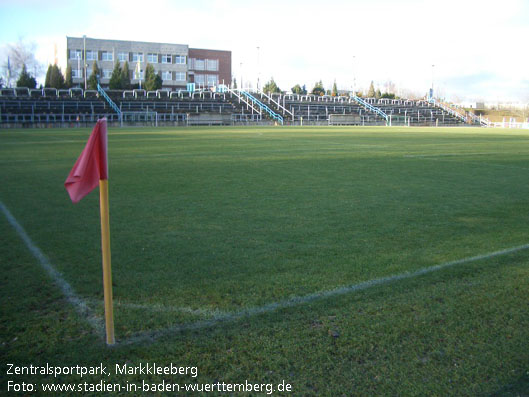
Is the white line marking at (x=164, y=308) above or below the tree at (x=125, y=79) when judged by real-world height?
below

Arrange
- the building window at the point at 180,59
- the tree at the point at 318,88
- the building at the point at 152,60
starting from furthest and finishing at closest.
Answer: the tree at the point at 318,88
the building window at the point at 180,59
the building at the point at 152,60

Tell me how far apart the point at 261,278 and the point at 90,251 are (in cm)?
226

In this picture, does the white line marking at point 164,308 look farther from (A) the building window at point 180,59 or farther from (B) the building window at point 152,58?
(A) the building window at point 180,59

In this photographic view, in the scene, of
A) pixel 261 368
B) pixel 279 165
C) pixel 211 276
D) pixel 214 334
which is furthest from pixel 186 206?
pixel 279 165

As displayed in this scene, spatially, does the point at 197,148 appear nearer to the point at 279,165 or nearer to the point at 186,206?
the point at 279,165

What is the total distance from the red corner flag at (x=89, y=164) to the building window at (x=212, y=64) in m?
94.9

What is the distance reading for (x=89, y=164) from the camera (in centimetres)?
317

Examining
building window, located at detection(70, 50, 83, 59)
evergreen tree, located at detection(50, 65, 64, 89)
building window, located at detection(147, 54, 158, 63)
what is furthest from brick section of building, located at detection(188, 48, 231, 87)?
evergreen tree, located at detection(50, 65, 64, 89)

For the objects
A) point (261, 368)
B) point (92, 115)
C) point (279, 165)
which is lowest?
point (261, 368)

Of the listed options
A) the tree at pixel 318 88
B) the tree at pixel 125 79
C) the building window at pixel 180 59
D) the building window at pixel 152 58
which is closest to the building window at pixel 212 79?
the building window at pixel 180 59

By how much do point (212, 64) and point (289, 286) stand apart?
94.9 metres

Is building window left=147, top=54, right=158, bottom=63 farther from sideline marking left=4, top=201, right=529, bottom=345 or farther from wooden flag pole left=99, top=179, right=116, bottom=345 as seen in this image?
wooden flag pole left=99, top=179, right=116, bottom=345

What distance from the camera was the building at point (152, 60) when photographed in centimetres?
7656

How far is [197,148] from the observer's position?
19.6m
